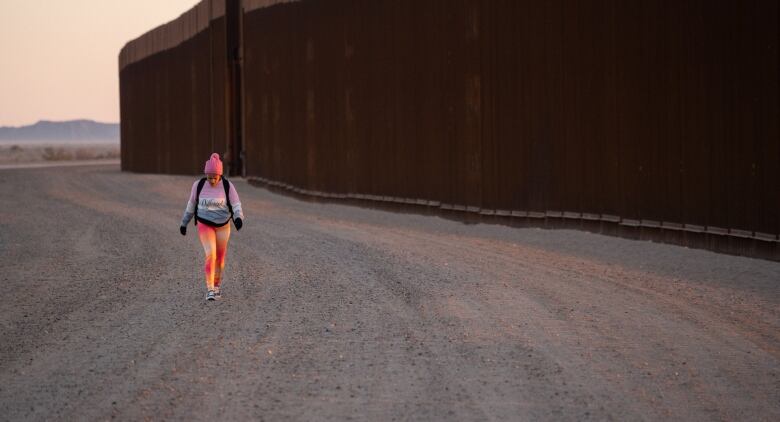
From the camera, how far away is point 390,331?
9.64 metres

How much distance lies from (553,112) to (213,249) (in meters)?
9.25

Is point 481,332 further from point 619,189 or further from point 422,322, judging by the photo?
point 619,189

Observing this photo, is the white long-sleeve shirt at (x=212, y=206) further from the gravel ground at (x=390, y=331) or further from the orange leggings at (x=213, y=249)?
the gravel ground at (x=390, y=331)

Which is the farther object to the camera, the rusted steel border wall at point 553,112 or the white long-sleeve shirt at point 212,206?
the rusted steel border wall at point 553,112

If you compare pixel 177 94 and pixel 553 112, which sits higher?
pixel 177 94

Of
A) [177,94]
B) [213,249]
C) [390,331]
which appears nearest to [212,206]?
[213,249]

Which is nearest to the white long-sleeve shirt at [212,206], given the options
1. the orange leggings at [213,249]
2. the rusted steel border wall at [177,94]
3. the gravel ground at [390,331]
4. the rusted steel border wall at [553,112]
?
the orange leggings at [213,249]

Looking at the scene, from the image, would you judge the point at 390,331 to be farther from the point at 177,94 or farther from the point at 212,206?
the point at 177,94

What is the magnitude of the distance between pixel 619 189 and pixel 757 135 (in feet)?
10.7

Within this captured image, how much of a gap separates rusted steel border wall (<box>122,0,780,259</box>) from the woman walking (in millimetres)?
7431

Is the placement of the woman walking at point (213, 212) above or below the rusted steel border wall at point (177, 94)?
below

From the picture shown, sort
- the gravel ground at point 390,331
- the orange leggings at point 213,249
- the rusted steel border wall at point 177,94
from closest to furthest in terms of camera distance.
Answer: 1. the gravel ground at point 390,331
2. the orange leggings at point 213,249
3. the rusted steel border wall at point 177,94

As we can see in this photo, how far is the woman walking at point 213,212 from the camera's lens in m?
11.6

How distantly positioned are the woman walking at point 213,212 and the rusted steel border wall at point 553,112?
743cm
